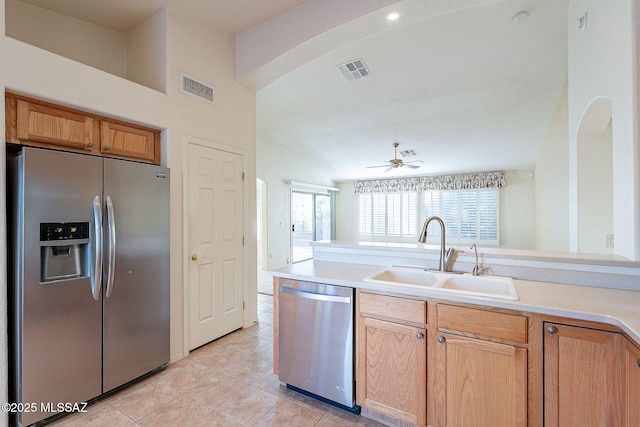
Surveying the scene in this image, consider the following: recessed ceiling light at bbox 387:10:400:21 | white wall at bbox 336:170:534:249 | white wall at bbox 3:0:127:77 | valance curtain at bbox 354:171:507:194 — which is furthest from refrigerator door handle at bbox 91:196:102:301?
white wall at bbox 336:170:534:249

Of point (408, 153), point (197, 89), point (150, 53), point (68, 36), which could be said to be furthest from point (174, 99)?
point (408, 153)

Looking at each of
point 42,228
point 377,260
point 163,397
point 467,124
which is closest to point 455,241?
point 467,124

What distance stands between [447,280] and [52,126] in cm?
271

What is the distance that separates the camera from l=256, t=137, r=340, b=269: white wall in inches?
239

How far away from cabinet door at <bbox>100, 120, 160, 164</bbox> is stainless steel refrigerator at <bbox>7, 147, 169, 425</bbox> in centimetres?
21

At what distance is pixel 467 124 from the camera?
491cm

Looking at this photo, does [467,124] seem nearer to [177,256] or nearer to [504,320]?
[504,320]

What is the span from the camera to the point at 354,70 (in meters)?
3.66

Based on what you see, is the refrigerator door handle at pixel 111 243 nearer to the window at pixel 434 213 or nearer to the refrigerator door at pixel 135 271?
the refrigerator door at pixel 135 271

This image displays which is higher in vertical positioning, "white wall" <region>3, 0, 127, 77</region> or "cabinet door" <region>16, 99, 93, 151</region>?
"white wall" <region>3, 0, 127, 77</region>

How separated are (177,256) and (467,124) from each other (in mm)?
4867

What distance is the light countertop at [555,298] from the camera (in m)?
1.20

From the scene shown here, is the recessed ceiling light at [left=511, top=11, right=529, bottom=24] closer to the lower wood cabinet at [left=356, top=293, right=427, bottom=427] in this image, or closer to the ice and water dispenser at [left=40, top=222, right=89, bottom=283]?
the lower wood cabinet at [left=356, top=293, right=427, bottom=427]

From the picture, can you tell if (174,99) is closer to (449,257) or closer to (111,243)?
(111,243)
